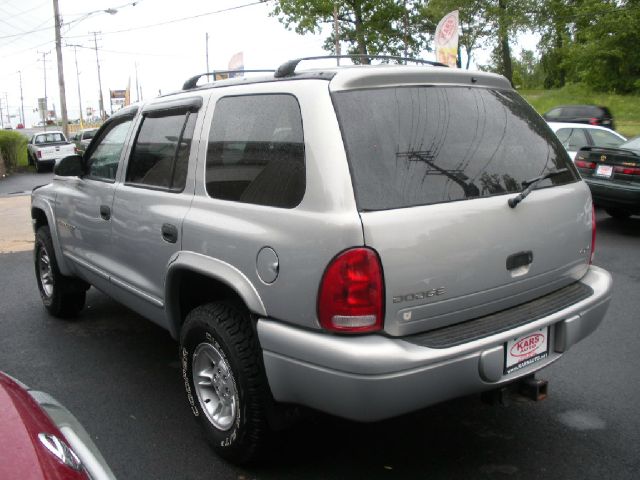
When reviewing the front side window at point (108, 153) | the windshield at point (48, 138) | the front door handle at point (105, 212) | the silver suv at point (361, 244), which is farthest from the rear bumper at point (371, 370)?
the windshield at point (48, 138)

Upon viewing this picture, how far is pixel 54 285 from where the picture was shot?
514 centimetres

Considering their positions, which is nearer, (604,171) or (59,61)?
(604,171)

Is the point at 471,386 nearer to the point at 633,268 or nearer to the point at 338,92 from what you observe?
the point at 338,92

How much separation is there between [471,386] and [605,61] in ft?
130

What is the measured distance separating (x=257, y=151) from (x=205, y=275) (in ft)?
2.13

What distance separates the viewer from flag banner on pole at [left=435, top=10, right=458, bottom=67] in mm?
17844

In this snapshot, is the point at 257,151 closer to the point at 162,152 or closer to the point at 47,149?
the point at 162,152

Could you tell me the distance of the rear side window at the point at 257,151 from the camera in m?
2.61

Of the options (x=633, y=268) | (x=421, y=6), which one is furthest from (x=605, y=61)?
(x=633, y=268)

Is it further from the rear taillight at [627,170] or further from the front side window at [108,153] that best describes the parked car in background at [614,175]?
the front side window at [108,153]

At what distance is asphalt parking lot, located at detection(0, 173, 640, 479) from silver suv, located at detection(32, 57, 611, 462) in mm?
328

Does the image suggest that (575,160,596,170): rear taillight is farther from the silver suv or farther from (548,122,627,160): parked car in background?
the silver suv

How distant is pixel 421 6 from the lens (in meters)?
44.1

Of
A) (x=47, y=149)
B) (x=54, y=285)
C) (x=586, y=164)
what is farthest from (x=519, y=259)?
(x=47, y=149)
